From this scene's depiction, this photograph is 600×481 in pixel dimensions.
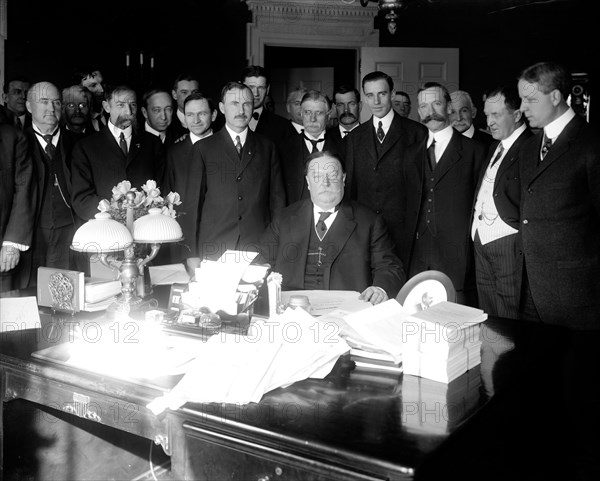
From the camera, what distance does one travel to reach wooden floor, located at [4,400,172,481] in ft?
6.73

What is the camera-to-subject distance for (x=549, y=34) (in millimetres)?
7332

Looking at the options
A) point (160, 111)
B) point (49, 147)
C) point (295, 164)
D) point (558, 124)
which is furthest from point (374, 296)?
point (160, 111)

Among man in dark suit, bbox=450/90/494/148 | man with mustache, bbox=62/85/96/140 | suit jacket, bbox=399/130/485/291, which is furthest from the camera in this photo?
man in dark suit, bbox=450/90/494/148

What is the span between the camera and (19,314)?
2303mm

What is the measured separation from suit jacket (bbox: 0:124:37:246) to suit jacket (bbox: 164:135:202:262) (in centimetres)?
85

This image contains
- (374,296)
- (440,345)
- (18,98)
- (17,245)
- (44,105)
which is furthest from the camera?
(18,98)

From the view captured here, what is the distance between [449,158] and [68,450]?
8.38 ft

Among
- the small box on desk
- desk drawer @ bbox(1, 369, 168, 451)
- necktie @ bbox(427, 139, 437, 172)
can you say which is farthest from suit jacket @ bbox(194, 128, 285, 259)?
desk drawer @ bbox(1, 369, 168, 451)

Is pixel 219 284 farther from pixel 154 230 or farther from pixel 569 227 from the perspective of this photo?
pixel 569 227

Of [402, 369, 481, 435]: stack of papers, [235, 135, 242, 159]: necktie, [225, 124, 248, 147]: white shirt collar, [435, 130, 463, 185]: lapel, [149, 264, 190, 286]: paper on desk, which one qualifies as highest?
[225, 124, 248, 147]: white shirt collar

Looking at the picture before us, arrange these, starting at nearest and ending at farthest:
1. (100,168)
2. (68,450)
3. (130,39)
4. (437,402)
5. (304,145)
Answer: (437,402) → (68,450) → (100,168) → (304,145) → (130,39)

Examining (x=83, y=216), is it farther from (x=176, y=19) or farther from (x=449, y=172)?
(x=176, y=19)

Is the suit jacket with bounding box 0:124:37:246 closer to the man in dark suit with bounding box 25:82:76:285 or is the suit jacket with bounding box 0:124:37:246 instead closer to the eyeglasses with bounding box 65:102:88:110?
the man in dark suit with bounding box 25:82:76:285

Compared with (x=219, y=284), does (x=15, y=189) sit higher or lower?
higher
